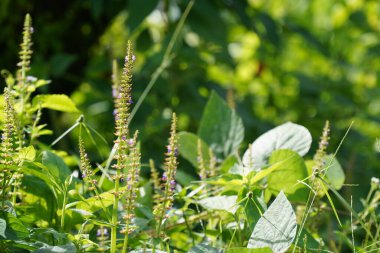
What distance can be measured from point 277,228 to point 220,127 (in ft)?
1.41

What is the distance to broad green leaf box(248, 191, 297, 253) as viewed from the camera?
77cm

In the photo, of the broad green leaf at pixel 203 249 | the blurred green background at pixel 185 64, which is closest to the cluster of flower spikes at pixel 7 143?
the broad green leaf at pixel 203 249

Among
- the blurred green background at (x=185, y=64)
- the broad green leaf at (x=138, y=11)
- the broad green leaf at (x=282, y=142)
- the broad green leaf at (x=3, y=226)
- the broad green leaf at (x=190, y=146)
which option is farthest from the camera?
the blurred green background at (x=185, y=64)

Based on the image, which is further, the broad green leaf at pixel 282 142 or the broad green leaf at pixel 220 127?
the broad green leaf at pixel 220 127

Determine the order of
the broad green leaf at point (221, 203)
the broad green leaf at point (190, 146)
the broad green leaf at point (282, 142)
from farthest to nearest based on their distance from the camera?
the broad green leaf at point (190, 146)
the broad green leaf at point (282, 142)
the broad green leaf at point (221, 203)

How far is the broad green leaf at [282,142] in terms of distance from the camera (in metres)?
1.05

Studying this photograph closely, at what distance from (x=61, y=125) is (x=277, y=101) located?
104 cm

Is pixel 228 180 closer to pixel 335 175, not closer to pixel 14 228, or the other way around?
pixel 335 175

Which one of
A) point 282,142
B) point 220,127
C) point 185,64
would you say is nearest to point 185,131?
point 220,127

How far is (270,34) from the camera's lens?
218cm

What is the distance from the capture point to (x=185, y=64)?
225 cm

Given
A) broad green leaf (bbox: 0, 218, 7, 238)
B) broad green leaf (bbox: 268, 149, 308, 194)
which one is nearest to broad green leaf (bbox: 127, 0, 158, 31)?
broad green leaf (bbox: 268, 149, 308, 194)

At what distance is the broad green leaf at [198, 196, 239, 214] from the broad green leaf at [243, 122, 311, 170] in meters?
0.10

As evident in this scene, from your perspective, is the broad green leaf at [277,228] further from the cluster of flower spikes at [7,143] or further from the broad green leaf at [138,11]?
the broad green leaf at [138,11]
